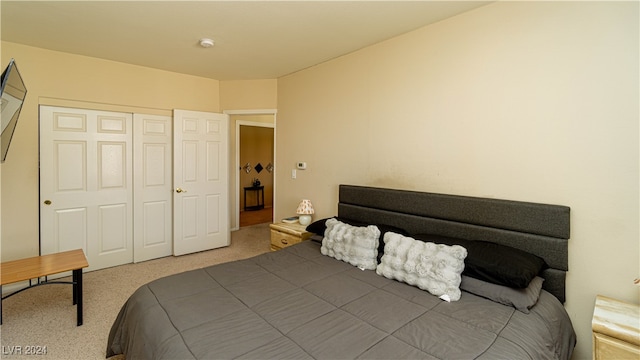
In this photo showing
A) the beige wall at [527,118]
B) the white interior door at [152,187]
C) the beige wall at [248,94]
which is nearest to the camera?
the beige wall at [527,118]

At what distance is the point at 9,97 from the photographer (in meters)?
1.72

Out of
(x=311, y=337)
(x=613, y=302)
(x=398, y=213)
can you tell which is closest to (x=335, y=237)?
(x=398, y=213)

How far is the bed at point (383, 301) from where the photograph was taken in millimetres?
1336

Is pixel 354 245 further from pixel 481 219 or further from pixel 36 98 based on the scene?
pixel 36 98

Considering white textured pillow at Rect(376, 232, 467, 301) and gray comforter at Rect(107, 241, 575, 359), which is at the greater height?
white textured pillow at Rect(376, 232, 467, 301)

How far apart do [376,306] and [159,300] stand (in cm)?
127

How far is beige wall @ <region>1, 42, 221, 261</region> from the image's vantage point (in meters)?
3.09

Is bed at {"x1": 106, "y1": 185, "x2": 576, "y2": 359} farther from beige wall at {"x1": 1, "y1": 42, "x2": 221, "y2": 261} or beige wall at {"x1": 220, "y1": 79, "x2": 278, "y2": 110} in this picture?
beige wall at {"x1": 220, "y1": 79, "x2": 278, "y2": 110}

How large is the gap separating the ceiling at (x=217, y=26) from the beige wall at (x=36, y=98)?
154 mm

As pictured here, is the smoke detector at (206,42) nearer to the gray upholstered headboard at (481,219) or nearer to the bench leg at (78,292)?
the gray upholstered headboard at (481,219)

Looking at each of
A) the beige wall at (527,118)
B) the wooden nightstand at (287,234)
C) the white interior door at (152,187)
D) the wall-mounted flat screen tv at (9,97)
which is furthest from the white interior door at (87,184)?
the beige wall at (527,118)

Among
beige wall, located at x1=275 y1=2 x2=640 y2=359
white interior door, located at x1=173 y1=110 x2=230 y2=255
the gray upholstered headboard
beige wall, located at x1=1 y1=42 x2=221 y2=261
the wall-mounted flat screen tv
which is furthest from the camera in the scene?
white interior door, located at x1=173 y1=110 x2=230 y2=255

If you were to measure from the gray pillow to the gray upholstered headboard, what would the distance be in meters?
0.20

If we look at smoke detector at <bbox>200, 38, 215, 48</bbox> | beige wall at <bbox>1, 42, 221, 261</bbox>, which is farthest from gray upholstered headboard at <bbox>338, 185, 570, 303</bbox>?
beige wall at <bbox>1, 42, 221, 261</bbox>
